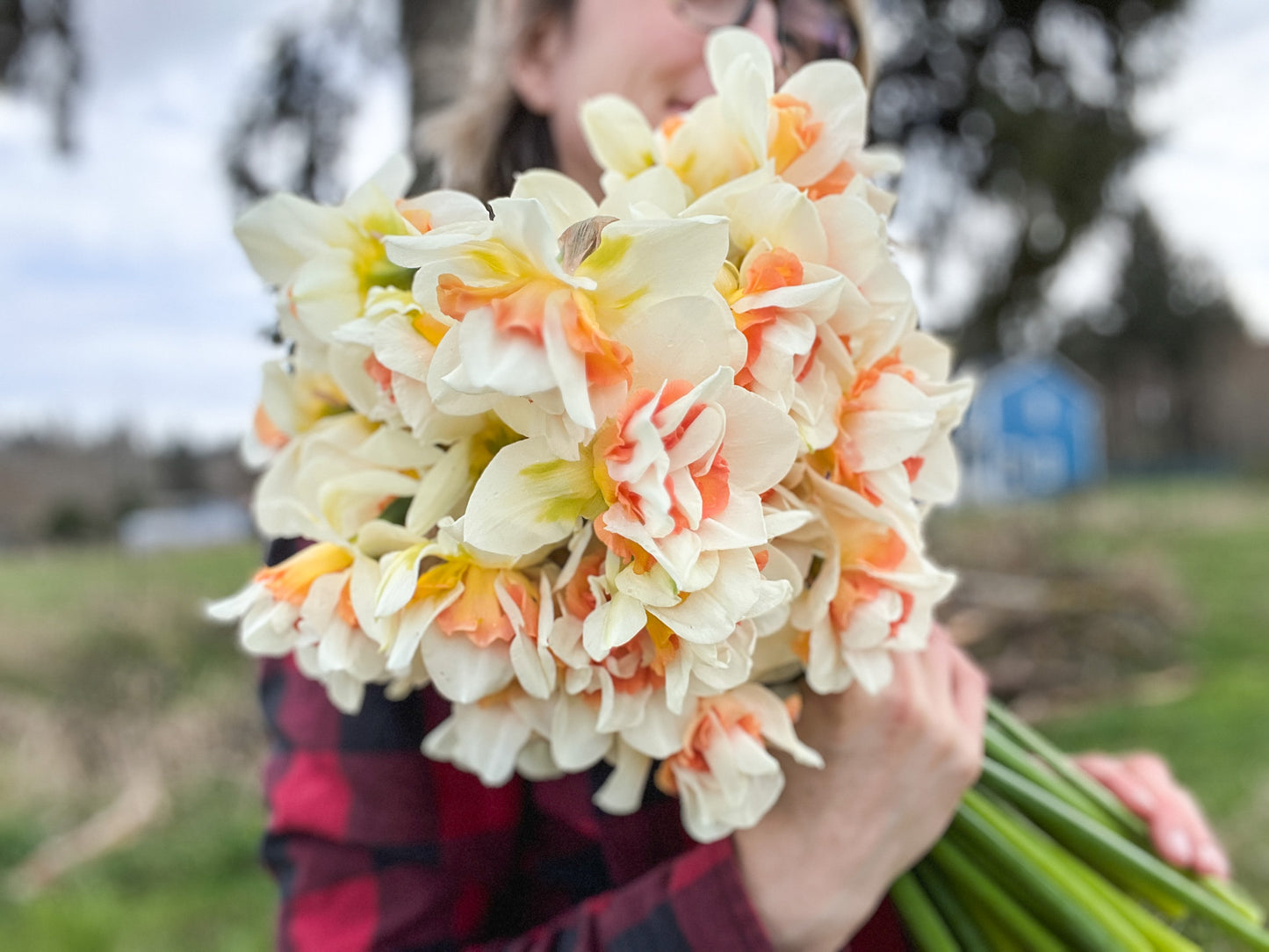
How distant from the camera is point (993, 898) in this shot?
0.90 m

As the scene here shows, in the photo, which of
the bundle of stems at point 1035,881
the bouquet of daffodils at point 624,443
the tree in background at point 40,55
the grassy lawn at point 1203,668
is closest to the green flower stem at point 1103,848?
the bundle of stems at point 1035,881

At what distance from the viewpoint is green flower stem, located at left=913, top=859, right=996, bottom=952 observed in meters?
0.92

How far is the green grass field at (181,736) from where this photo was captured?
3002 millimetres

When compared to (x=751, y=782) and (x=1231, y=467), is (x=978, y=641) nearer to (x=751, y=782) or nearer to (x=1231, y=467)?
(x=751, y=782)

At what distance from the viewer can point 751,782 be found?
71 centimetres

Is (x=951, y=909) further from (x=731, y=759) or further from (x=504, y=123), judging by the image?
(x=504, y=123)

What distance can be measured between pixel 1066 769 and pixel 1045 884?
206 millimetres

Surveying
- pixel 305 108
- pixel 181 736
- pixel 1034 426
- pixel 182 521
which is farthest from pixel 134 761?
pixel 182 521

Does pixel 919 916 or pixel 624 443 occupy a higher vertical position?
pixel 624 443

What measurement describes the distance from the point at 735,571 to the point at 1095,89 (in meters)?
7.78

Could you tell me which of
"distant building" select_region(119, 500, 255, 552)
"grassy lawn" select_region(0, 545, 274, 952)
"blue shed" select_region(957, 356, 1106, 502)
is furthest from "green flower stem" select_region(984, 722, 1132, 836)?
"distant building" select_region(119, 500, 255, 552)

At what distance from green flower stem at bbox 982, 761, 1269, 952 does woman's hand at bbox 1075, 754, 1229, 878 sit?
0.22 ft

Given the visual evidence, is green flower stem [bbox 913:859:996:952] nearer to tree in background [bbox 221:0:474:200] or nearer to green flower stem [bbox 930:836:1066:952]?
green flower stem [bbox 930:836:1066:952]

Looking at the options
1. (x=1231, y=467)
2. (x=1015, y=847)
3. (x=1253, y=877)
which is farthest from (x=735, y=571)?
(x=1231, y=467)
